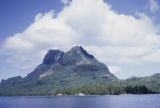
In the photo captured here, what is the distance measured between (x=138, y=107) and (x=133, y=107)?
3.11 metres

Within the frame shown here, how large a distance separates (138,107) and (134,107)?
2438 millimetres

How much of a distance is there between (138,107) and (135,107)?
5.85 feet

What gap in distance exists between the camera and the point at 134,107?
178625mm

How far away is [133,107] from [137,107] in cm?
252

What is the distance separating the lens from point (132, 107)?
178500 mm

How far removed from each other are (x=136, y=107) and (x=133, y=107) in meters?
1.81

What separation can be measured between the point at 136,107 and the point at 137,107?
A: 77cm

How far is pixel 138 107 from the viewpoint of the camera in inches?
7042

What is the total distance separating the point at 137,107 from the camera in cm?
17888

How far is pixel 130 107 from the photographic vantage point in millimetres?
177625

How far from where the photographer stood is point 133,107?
178m

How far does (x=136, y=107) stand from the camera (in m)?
178

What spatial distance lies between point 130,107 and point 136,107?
381 centimetres

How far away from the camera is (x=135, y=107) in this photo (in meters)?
179
